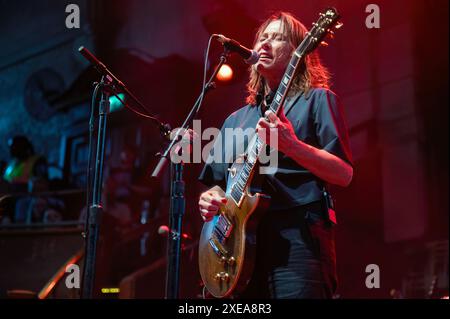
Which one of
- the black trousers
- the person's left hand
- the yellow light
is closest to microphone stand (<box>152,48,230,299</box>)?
the black trousers

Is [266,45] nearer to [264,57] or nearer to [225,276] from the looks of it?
[264,57]

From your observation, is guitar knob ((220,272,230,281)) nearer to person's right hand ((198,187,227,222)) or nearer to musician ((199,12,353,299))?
musician ((199,12,353,299))

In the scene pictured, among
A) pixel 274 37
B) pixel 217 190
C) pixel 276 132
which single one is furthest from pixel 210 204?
pixel 274 37

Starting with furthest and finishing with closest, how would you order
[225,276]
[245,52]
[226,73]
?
[226,73]
[245,52]
[225,276]

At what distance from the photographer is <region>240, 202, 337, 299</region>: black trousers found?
2.25 meters

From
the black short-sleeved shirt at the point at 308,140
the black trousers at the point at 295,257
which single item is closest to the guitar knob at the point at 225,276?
the black trousers at the point at 295,257

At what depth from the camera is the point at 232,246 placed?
8.34 feet

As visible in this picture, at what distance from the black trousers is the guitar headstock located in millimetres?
775

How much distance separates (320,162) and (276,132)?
9.8 inches

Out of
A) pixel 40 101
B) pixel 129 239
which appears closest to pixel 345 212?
pixel 129 239

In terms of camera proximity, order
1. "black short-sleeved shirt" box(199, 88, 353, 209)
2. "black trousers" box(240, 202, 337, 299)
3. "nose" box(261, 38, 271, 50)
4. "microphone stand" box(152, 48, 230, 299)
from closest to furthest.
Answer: "black trousers" box(240, 202, 337, 299) < "black short-sleeved shirt" box(199, 88, 353, 209) < "microphone stand" box(152, 48, 230, 299) < "nose" box(261, 38, 271, 50)

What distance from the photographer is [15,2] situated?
618 centimetres

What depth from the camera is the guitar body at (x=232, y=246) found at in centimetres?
242
